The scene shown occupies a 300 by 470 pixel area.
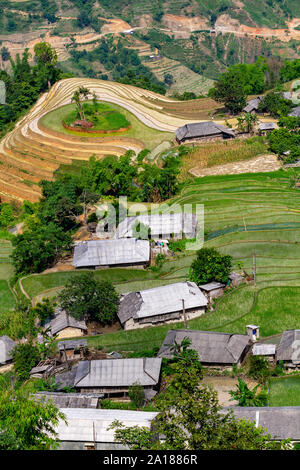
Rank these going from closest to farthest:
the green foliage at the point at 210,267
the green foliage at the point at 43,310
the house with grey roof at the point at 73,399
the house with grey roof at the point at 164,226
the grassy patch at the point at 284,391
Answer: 1. the grassy patch at the point at 284,391
2. the house with grey roof at the point at 73,399
3. the green foliage at the point at 43,310
4. the green foliage at the point at 210,267
5. the house with grey roof at the point at 164,226

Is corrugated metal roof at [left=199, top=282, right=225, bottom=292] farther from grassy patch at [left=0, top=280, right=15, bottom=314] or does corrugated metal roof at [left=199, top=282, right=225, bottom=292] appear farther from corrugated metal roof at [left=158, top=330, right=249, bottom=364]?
grassy patch at [left=0, top=280, right=15, bottom=314]

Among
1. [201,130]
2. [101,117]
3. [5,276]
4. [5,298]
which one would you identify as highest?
[201,130]

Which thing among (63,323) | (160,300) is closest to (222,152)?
(160,300)

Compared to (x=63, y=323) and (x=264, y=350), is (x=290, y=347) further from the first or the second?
(x=63, y=323)

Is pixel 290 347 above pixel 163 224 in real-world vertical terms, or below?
above

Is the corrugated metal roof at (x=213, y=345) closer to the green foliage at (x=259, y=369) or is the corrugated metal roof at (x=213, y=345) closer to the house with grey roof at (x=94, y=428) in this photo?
the green foliage at (x=259, y=369)

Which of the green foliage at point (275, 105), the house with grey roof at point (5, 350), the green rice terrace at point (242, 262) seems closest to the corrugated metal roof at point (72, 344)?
the green rice terrace at point (242, 262)
